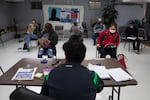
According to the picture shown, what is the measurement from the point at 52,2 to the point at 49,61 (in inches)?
324

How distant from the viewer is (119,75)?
234cm

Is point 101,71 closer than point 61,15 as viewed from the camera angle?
Yes

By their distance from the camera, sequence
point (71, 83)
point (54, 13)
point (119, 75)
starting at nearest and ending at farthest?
point (71, 83) < point (119, 75) < point (54, 13)

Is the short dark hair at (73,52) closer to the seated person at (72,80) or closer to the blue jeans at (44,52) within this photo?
the seated person at (72,80)

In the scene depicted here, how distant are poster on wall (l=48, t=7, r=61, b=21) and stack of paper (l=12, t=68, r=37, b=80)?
26.4 ft

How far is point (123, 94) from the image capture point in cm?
357

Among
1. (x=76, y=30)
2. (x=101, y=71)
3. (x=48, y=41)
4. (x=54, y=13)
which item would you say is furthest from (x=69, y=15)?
(x=101, y=71)

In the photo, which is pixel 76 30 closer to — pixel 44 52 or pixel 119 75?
pixel 44 52

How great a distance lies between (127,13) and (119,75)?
25.7 feet

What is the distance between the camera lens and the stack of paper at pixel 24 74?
2.27m

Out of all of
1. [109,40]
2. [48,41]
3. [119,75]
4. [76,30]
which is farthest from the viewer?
[76,30]

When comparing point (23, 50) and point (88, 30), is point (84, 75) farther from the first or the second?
point (88, 30)

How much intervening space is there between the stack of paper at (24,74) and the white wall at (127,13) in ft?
25.7

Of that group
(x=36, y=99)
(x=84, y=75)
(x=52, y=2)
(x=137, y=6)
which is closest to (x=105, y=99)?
(x=84, y=75)
